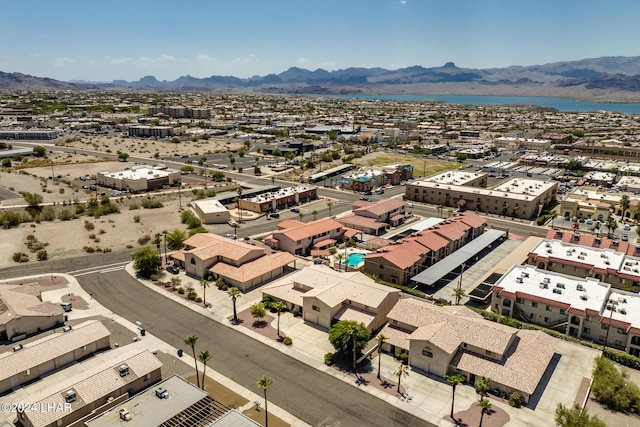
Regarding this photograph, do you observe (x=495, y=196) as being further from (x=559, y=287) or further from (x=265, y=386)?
(x=265, y=386)

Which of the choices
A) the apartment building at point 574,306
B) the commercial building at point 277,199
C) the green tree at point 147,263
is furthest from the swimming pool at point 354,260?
the commercial building at point 277,199

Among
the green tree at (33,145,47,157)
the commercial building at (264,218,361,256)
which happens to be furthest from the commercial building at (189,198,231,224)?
the green tree at (33,145,47,157)

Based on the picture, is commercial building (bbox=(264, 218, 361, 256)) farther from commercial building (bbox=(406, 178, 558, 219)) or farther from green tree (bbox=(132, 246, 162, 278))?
commercial building (bbox=(406, 178, 558, 219))

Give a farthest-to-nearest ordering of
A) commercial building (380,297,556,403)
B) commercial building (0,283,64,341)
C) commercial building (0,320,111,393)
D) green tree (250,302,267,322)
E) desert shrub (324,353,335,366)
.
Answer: green tree (250,302,267,322) → commercial building (0,283,64,341) → desert shrub (324,353,335,366) → commercial building (380,297,556,403) → commercial building (0,320,111,393)

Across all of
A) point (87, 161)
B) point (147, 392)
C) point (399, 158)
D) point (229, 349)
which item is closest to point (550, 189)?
point (399, 158)

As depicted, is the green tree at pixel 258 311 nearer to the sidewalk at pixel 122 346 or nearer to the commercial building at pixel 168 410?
the sidewalk at pixel 122 346

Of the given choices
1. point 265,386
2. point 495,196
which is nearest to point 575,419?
point 265,386

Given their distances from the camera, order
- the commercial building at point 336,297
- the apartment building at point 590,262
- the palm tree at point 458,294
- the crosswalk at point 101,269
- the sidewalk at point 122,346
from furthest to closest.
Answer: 1. the crosswalk at point 101,269
2. the apartment building at point 590,262
3. the palm tree at point 458,294
4. the commercial building at point 336,297
5. the sidewalk at point 122,346
